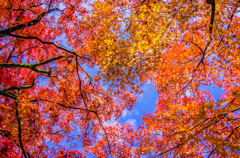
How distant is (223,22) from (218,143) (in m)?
4.55

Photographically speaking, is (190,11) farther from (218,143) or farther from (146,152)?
(146,152)

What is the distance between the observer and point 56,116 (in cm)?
793

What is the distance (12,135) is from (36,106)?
1.49 metres

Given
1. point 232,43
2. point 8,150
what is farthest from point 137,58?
point 8,150

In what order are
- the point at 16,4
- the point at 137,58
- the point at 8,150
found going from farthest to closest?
1. the point at 16,4
2. the point at 8,150
3. the point at 137,58

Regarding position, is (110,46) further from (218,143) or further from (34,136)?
(34,136)

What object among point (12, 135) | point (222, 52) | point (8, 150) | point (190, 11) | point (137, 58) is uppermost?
point (190, 11)

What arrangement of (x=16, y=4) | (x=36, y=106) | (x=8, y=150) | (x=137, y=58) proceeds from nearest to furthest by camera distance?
(x=137, y=58), (x=8, y=150), (x=36, y=106), (x=16, y=4)

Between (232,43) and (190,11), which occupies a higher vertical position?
(190,11)

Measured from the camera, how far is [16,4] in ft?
23.3

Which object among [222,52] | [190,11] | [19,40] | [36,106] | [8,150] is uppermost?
[19,40]

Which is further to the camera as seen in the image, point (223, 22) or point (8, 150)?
point (8, 150)

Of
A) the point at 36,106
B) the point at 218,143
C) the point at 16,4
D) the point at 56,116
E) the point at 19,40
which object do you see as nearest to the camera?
the point at 218,143

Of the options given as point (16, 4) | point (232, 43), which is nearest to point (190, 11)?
point (232, 43)
